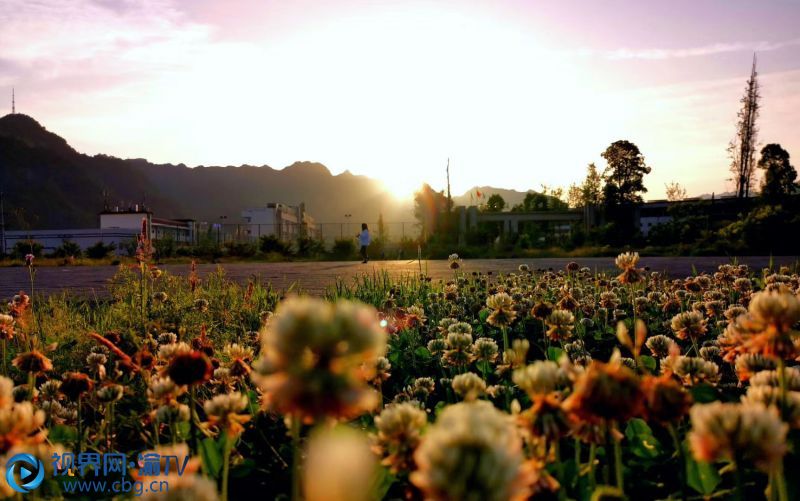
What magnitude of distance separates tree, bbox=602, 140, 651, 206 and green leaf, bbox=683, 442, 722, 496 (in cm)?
5717

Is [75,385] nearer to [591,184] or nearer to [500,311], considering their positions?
[500,311]

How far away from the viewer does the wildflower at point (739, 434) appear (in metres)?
0.74

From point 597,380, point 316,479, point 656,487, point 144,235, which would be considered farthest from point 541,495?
point 144,235

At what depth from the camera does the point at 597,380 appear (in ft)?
2.56

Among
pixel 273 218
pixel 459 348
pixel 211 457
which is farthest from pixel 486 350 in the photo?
pixel 273 218

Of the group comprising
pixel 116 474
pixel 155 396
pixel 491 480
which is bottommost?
pixel 116 474

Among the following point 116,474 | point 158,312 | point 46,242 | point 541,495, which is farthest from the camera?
point 46,242

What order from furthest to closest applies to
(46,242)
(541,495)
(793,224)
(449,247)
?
(46,242) < (449,247) < (793,224) < (541,495)

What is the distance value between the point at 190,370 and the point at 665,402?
0.84 m

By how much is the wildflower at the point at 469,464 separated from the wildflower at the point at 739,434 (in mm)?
347

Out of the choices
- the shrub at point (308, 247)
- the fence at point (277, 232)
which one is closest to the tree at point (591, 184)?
the fence at point (277, 232)

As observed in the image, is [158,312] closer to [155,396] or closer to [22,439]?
[155,396]

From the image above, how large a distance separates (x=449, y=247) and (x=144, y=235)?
25.5m

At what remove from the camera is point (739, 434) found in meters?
0.75
